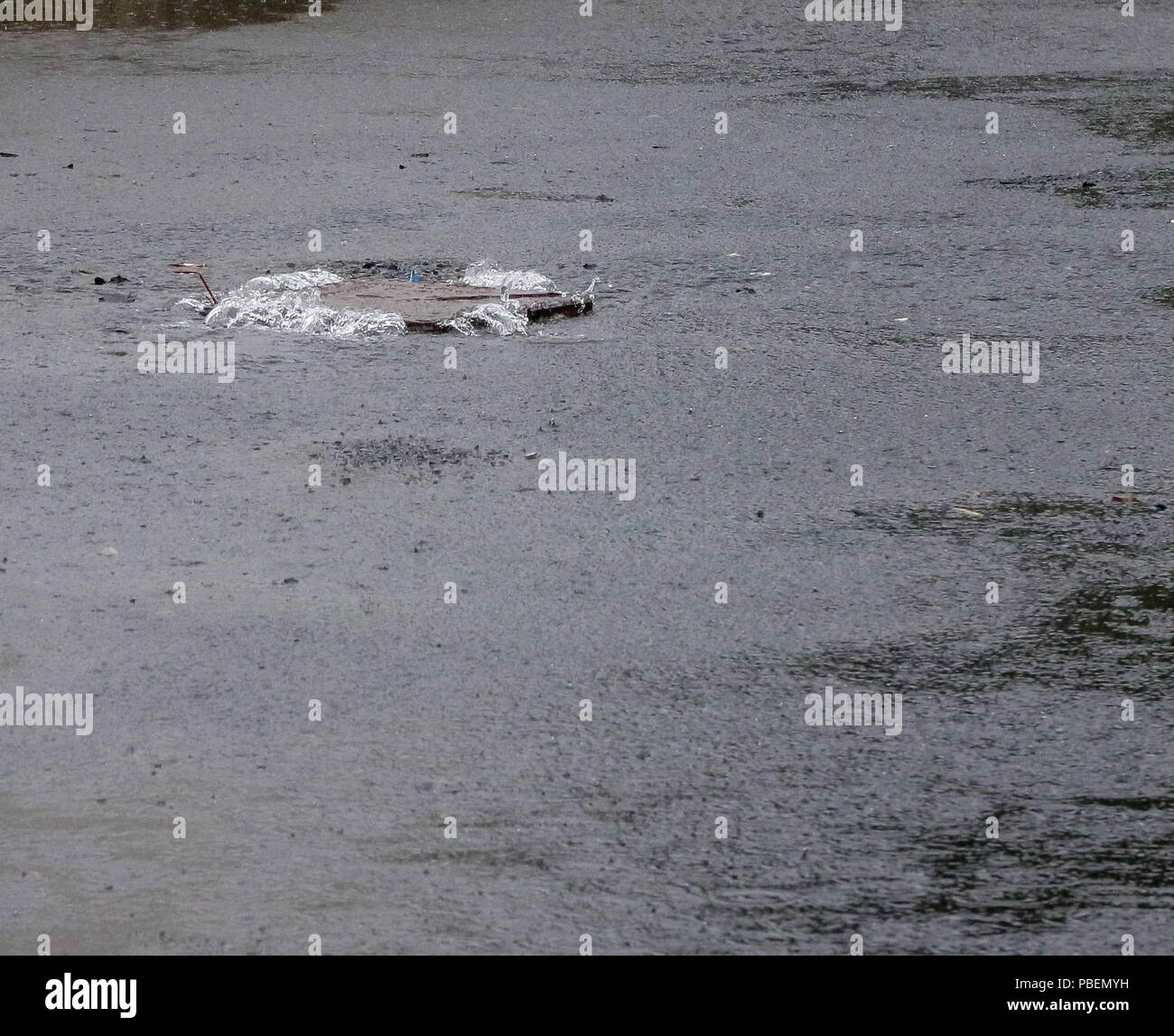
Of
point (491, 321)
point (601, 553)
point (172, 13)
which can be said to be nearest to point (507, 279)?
point (491, 321)

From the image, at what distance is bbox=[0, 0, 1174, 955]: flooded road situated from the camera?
156 inches

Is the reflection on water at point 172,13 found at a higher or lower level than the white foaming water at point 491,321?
higher

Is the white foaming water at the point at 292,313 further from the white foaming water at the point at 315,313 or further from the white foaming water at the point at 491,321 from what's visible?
the white foaming water at the point at 491,321

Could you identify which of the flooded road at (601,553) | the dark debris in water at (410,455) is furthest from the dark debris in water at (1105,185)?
the dark debris in water at (410,455)

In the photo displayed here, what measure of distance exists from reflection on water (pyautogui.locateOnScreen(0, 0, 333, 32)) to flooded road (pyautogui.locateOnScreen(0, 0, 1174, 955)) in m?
3.37

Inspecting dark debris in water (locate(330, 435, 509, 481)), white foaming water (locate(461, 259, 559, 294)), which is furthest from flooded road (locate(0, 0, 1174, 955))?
white foaming water (locate(461, 259, 559, 294))

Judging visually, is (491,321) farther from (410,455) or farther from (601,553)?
(601,553)

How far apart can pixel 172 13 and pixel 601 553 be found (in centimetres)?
1071

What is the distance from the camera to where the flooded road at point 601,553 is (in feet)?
13.0

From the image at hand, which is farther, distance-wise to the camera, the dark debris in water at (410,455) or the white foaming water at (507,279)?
the white foaming water at (507,279)

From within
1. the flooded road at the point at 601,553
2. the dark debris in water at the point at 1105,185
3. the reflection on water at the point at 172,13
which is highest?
the reflection on water at the point at 172,13

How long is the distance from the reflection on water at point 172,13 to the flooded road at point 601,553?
3369mm

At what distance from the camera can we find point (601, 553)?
568cm

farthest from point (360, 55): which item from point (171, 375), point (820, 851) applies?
point (820, 851)
